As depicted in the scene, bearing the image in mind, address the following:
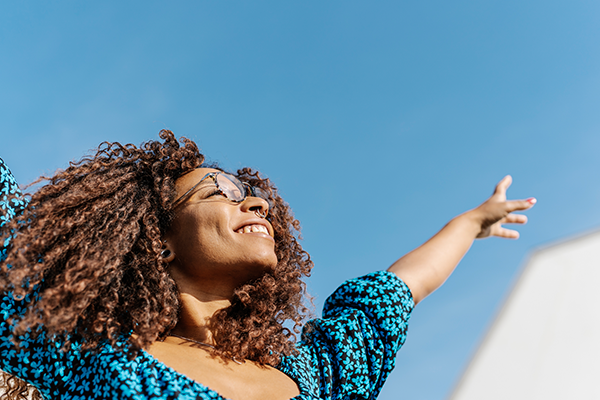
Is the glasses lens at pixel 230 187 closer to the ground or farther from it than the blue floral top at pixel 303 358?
farther from it

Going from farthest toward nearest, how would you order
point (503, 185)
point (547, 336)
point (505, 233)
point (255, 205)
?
1. point (547, 336)
2. point (503, 185)
3. point (505, 233)
4. point (255, 205)

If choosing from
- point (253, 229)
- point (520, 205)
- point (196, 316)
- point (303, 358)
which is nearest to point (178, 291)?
point (196, 316)

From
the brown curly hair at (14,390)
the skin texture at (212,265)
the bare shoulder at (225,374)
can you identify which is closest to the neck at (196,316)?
the skin texture at (212,265)

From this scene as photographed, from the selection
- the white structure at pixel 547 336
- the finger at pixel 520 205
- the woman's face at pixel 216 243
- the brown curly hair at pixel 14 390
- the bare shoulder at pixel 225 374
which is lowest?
the bare shoulder at pixel 225 374

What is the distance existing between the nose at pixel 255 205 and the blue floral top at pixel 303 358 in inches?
27.2

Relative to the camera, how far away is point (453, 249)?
9.50 ft

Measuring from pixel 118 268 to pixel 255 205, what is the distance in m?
0.88

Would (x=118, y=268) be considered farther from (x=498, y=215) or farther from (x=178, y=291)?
(x=498, y=215)

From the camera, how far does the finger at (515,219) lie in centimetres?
295

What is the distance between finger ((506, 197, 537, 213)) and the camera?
294 centimetres

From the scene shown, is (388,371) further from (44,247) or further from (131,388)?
(44,247)

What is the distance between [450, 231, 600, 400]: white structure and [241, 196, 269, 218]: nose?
29.3ft

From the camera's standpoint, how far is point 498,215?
2988 millimetres

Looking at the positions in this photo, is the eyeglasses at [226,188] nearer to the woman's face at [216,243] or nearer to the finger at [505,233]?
the woman's face at [216,243]
